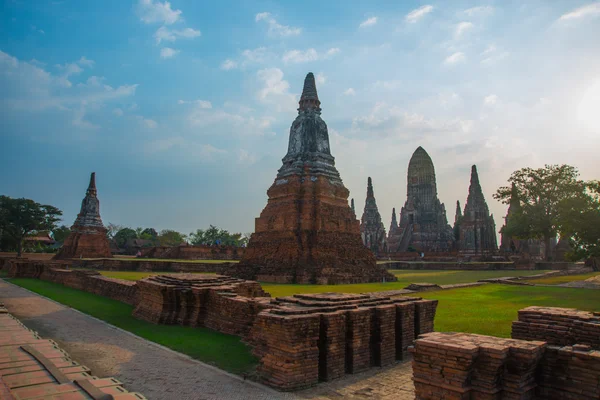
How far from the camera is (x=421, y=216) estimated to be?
58469 millimetres

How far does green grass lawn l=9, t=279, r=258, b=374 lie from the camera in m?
6.26

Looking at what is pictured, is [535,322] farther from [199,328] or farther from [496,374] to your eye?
[199,328]

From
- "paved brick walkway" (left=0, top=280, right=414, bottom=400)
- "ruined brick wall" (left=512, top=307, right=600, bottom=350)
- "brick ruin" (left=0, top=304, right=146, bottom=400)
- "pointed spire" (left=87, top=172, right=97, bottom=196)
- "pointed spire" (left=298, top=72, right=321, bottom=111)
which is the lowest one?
"paved brick walkway" (left=0, top=280, right=414, bottom=400)

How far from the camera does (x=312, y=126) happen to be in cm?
2389

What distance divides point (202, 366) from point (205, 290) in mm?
2997

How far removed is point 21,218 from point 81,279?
102ft

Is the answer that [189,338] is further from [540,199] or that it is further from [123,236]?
[123,236]

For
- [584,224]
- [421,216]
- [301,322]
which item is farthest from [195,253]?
[421,216]

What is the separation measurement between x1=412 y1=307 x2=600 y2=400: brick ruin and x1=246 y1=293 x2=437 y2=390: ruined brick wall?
4.91 ft

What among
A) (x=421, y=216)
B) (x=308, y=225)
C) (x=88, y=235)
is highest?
(x=421, y=216)

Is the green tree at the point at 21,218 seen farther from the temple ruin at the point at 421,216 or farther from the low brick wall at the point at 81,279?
the temple ruin at the point at 421,216

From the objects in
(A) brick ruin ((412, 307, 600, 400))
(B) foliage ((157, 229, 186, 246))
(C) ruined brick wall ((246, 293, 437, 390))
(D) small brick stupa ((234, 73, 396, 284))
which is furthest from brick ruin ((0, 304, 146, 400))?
(B) foliage ((157, 229, 186, 246))

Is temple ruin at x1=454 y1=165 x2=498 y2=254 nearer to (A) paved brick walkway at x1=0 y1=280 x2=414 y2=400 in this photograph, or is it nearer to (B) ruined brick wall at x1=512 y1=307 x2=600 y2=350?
(B) ruined brick wall at x1=512 y1=307 x2=600 y2=350

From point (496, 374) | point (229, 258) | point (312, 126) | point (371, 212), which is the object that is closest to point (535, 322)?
point (496, 374)
